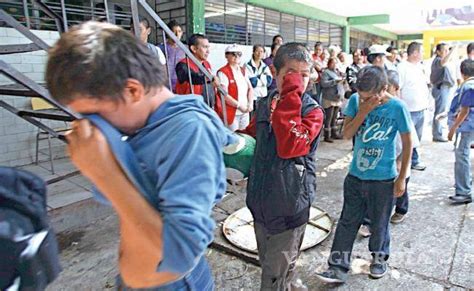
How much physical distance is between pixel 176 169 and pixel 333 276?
2025 millimetres

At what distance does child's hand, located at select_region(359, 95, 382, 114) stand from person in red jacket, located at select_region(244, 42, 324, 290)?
2.19 ft

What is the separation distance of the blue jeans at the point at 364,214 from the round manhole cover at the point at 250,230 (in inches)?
18.1

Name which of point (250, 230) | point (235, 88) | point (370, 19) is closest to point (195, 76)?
point (235, 88)

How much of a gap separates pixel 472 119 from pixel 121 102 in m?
3.82

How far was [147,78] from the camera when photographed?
2.60 ft

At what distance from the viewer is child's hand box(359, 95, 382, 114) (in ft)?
7.64

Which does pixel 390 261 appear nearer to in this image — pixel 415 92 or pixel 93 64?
pixel 93 64

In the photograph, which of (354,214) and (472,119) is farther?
(472,119)

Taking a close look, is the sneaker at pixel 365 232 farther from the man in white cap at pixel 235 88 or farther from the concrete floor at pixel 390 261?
the man in white cap at pixel 235 88

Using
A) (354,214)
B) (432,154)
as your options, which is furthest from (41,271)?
(432,154)

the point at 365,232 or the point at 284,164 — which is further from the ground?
the point at 284,164

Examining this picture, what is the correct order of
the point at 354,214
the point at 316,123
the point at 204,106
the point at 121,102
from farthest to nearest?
the point at 354,214
the point at 316,123
the point at 204,106
the point at 121,102

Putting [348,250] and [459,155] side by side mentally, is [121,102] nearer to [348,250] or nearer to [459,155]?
[348,250]

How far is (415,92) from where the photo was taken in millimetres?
4887
